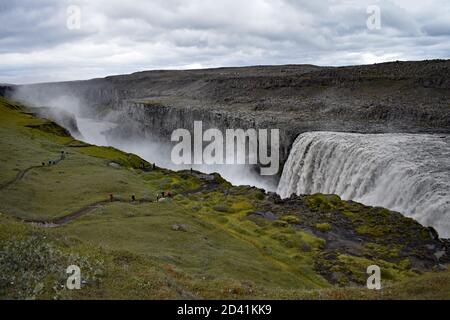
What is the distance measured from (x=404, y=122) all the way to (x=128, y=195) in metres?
49.0

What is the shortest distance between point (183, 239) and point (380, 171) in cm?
2546

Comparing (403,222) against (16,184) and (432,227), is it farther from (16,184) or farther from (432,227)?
(16,184)

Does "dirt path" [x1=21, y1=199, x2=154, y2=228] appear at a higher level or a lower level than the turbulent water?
higher

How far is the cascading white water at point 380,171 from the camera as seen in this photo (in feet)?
146

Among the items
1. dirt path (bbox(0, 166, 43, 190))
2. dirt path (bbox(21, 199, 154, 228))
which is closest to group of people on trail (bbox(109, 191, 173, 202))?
dirt path (bbox(21, 199, 154, 228))

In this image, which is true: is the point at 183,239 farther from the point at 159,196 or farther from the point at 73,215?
the point at 159,196

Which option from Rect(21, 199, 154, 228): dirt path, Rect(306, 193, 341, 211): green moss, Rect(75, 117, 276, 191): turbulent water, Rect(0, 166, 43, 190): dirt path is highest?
Rect(0, 166, 43, 190): dirt path

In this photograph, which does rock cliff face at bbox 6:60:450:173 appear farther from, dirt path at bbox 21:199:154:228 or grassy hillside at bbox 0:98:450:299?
dirt path at bbox 21:199:154:228

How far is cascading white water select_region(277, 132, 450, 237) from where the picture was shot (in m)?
44.5

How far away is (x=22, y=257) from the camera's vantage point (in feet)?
72.8

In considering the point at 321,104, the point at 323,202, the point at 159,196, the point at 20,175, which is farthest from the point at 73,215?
the point at 321,104

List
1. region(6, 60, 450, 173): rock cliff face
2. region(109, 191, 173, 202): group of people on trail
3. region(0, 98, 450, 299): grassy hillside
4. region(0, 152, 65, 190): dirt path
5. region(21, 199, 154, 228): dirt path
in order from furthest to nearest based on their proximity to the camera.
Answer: region(6, 60, 450, 173): rock cliff face, region(0, 152, 65, 190): dirt path, region(109, 191, 173, 202): group of people on trail, region(21, 199, 154, 228): dirt path, region(0, 98, 450, 299): grassy hillside

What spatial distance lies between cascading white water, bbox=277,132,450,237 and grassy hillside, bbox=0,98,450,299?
2.53 metres
